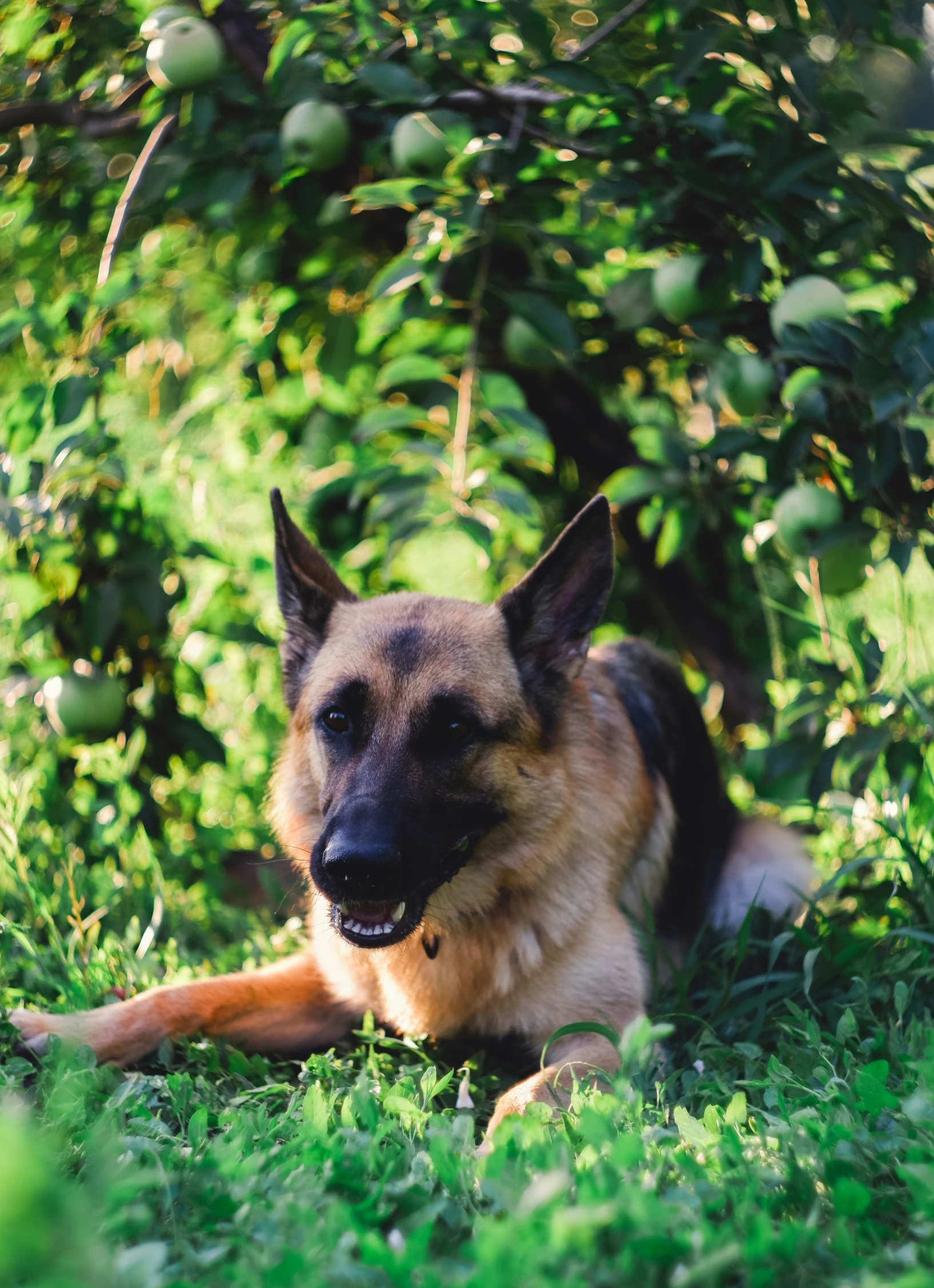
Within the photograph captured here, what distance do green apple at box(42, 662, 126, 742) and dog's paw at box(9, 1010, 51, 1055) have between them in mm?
951

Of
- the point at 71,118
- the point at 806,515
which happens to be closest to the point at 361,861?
the point at 806,515

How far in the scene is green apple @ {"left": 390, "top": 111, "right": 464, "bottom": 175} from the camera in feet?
9.44

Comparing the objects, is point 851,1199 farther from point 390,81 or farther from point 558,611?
point 390,81

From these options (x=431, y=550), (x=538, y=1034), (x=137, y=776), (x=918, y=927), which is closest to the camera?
(x=538, y=1034)

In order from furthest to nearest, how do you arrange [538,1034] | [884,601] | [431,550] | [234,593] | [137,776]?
1. [431,550]
2. [884,601]
3. [234,593]
4. [137,776]
5. [538,1034]

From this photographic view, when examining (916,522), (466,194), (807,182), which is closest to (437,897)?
(916,522)

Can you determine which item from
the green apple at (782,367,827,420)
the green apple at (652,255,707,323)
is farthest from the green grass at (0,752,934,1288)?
the green apple at (652,255,707,323)

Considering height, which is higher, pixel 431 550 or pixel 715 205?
pixel 715 205

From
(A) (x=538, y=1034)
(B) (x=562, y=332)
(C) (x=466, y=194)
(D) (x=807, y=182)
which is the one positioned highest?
(C) (x=466, y=194)

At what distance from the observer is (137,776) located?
11.3ft

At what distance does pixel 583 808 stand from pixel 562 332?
5.17 ft

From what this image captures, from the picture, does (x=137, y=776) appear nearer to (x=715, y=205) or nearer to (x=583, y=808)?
(x=583, y=808)

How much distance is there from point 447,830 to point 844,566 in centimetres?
145

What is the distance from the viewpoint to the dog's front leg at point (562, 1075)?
207 centimetres
